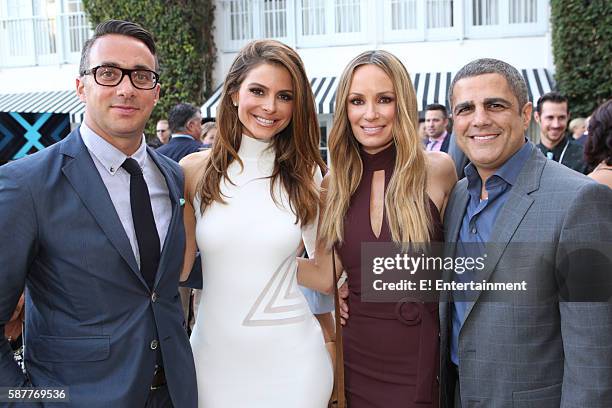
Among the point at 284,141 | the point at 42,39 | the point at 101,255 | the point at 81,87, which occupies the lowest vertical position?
the point at 101,255

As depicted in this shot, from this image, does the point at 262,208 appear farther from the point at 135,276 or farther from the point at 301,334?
the point at 135,276

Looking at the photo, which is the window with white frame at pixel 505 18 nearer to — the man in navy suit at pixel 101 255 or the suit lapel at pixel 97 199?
the man in navy suit at pixel 101 255

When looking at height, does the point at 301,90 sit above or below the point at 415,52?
below

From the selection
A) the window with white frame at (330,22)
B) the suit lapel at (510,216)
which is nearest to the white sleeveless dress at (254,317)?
the suit lapel at (510,216)

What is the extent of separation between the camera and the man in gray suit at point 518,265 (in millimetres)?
1825

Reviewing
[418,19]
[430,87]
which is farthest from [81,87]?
[418,19]

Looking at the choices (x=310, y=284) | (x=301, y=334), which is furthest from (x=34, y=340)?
(x=310, y=284)

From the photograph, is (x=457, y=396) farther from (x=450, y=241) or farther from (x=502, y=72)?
(x=502, y=72)

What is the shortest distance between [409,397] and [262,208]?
1.02 meters

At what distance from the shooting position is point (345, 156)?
108 inches

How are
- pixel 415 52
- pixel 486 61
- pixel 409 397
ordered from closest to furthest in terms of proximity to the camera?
1. pixel 486 61
2. pixel 409 397
3. pixel 415 52

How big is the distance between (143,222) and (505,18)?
37.1 ft

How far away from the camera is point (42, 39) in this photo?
575 inches

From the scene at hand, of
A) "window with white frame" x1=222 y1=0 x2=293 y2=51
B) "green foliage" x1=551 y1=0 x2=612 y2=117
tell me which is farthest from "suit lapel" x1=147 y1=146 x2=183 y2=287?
"window with white frame" x1=222 y1=0 x2=293 y2=51
